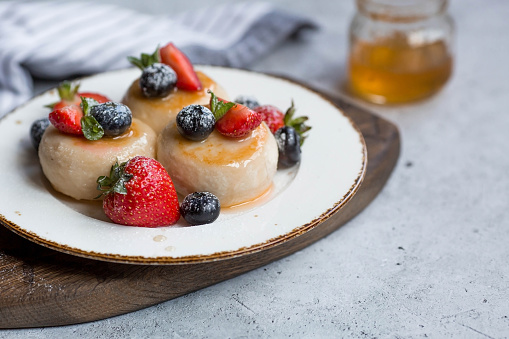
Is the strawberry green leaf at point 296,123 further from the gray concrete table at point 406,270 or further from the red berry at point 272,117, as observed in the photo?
the gray concrete table at point 406,270

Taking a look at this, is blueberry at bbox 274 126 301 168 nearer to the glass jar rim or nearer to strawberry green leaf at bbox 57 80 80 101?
strawberry green leaf at bbox 57 80 80 101

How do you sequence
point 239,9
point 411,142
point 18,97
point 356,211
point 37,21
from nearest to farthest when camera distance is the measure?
1. point 356,211
2. point 411,142
3. point 18,97
4. point 37,21
5. point 239,9

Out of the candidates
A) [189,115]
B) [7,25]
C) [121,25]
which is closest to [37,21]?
[7,25]

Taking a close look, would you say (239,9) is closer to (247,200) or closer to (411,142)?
(411,142)

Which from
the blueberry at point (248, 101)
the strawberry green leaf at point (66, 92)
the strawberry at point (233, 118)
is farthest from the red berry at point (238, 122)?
the strawberry green leaf at point (66, 92)

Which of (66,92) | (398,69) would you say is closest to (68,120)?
(66,92)

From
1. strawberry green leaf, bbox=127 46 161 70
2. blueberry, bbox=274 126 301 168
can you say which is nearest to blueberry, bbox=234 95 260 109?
blueberry, bbox=274 126 301 168
